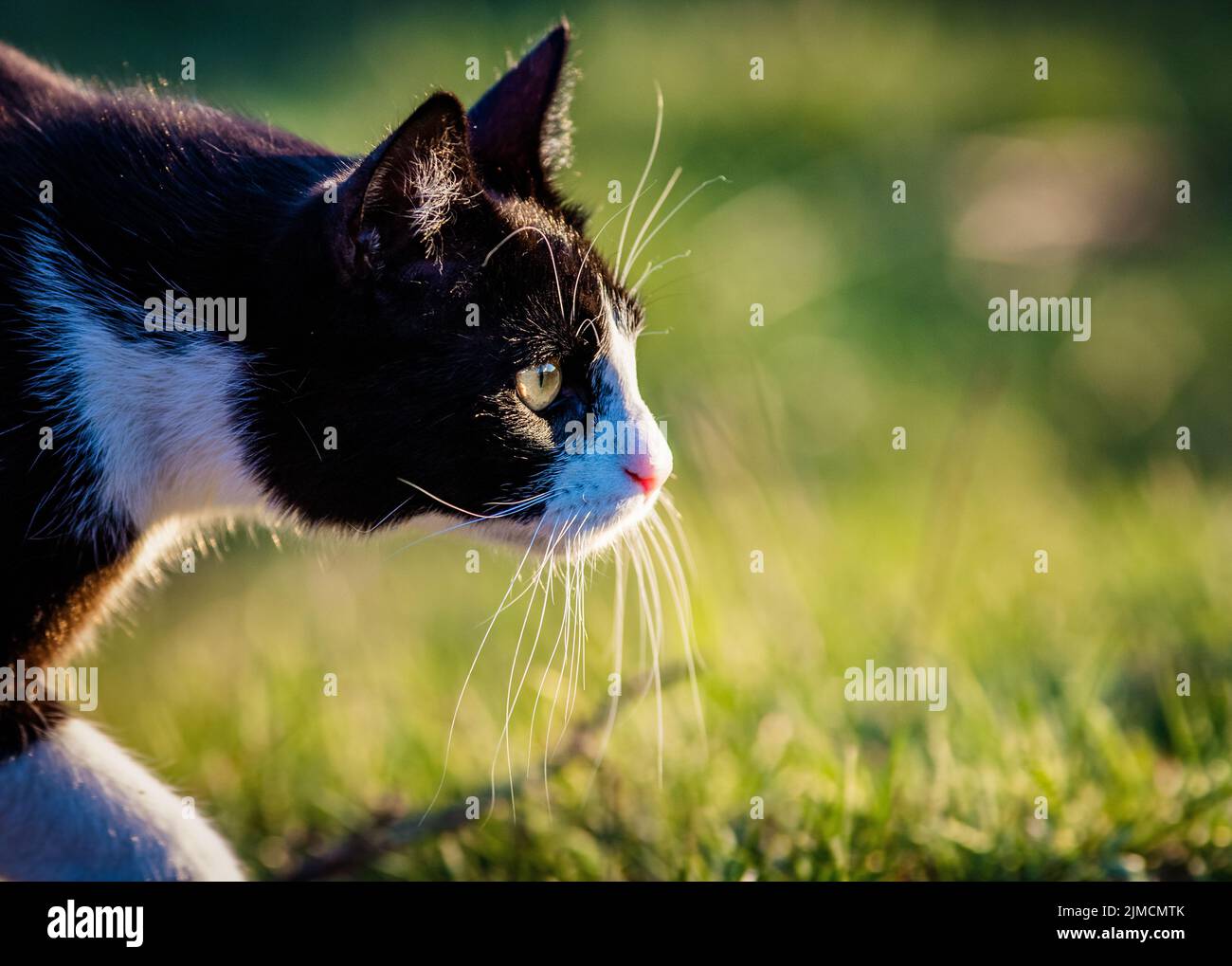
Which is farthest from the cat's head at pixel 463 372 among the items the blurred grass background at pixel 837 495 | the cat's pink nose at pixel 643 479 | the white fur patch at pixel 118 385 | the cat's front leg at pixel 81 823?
the cat's front leg at pixel 81 823

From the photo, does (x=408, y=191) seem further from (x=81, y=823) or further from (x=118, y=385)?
(x=81, y=823)

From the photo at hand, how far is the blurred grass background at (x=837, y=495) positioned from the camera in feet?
6.92

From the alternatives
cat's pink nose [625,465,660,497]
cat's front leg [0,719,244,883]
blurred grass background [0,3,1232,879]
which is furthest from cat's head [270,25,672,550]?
cat's front leg [0,719,244,883]

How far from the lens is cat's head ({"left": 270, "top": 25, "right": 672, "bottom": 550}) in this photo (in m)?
1.70

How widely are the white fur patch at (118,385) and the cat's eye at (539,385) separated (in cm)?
39

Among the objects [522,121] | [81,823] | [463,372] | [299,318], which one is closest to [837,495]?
[522,121]

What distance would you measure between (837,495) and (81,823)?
254 cm

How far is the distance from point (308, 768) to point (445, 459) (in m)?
0.96

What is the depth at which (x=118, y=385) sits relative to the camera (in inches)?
70.2

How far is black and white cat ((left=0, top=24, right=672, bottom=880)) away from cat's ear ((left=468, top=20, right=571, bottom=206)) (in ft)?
0.18

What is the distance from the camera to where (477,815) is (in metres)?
2.07

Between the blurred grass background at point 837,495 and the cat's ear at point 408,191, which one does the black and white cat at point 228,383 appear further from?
the blurred grass background at point 837,495
